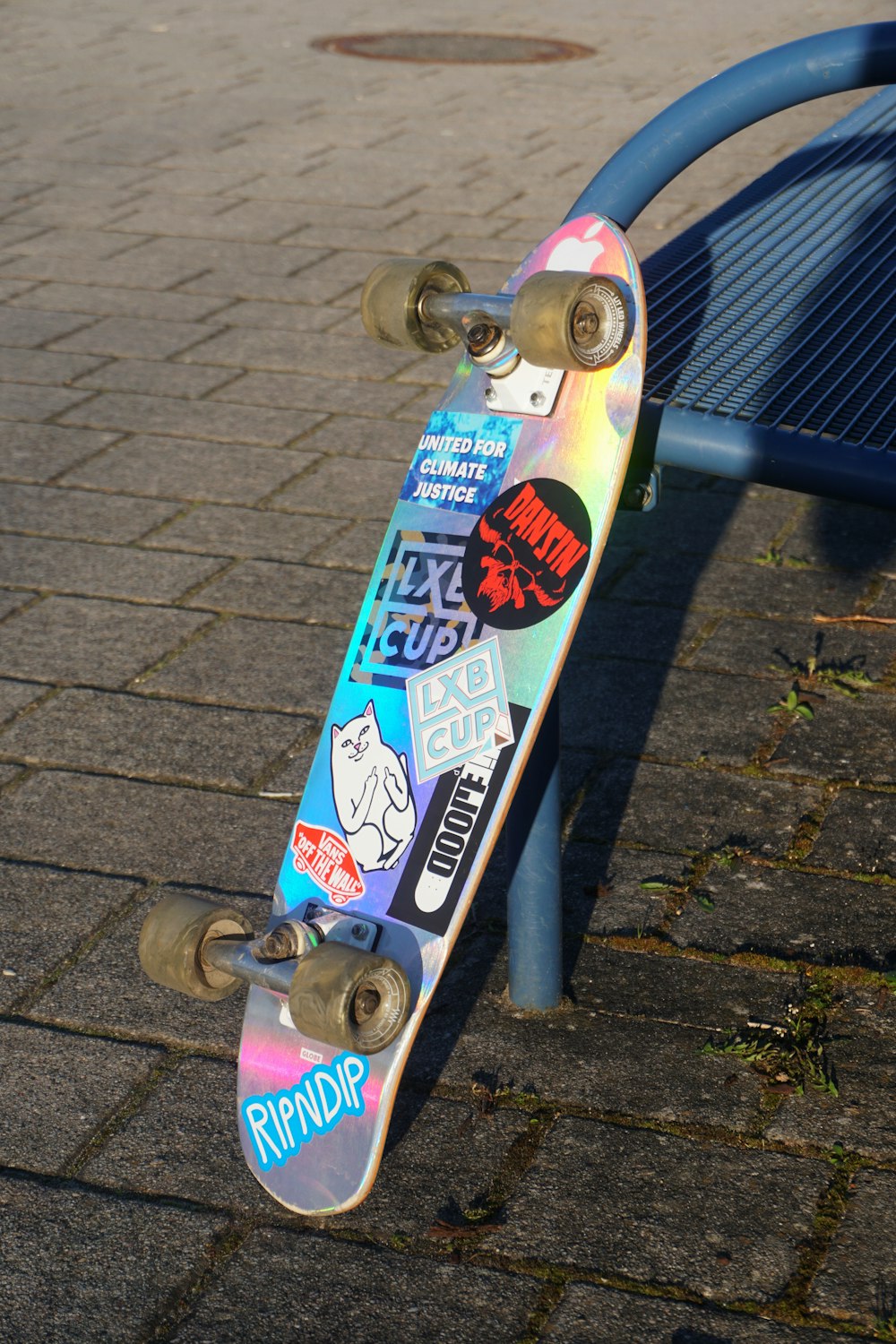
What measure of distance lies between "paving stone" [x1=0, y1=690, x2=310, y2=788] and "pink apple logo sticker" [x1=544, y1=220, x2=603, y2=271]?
4.19 ft

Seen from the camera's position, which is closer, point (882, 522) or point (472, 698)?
point (472, 698)

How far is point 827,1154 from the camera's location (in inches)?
80.5

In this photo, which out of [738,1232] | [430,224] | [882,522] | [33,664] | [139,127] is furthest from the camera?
[139,127]

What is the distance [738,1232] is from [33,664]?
82.0 inches

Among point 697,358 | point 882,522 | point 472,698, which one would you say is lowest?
point 882,522

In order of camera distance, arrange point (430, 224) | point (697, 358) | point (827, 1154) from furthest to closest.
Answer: point (430, 224)
point (697, 358)
point (827, 1154)

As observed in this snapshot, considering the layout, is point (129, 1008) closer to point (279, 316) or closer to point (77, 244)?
point (279, 316)

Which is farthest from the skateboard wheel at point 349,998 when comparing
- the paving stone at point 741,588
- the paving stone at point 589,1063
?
the paving stone at point 741,588

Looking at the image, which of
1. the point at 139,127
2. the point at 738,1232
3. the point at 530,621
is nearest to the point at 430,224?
the point at 139,127

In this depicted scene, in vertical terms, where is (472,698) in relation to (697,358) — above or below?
below

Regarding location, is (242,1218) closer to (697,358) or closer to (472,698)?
(472,698)

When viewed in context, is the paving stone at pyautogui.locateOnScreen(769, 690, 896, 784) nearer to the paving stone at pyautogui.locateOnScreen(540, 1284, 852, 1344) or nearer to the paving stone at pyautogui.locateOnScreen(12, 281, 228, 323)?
the paving stone at pyautogui.locateOnScreen(540, 1284, 852, 1344)

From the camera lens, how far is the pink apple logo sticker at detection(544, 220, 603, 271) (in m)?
2.04

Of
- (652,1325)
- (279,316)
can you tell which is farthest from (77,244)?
(652,1325)
